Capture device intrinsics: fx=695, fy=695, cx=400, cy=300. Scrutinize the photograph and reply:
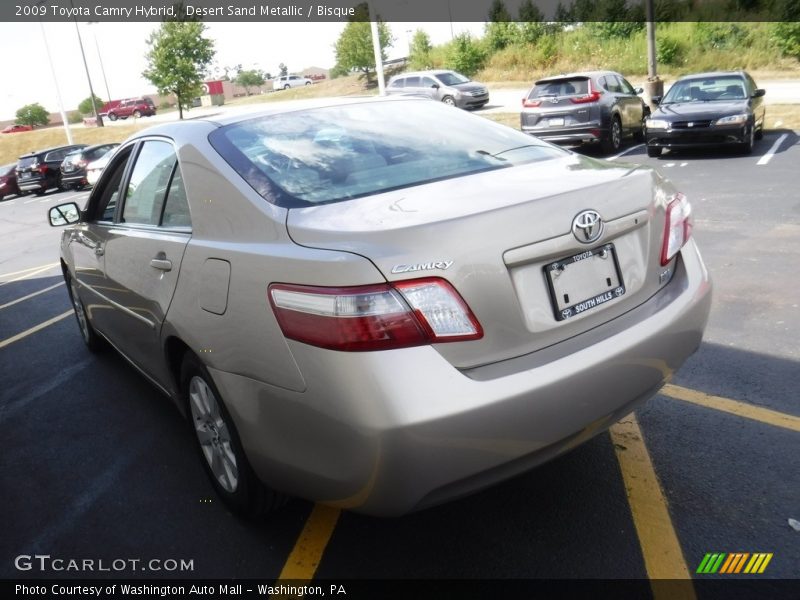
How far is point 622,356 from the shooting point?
7.59 feet

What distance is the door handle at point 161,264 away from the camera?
2.94 meters

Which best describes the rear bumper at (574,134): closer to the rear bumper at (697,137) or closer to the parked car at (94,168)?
the rear bumper at (697,137)

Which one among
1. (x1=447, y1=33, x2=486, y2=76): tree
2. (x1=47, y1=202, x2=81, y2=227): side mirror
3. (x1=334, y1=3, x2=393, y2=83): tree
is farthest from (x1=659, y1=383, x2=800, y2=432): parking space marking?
(x1=334, y1=3, x2=393, y2=83): tree

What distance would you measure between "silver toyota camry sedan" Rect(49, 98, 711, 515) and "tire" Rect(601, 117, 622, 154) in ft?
37.4

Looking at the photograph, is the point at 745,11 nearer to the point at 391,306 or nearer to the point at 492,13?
the point at 492,13

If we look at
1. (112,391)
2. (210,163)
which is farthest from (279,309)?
(112,391)

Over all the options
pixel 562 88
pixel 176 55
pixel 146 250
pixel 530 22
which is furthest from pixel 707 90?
pixel 176 55

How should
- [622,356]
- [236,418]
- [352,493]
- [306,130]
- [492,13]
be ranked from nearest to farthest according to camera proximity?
[352,493] < [622,356] < [236,418] < [306,130] < [492,13]

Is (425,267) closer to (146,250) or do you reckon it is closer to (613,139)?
(146,250)

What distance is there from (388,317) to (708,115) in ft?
37.8

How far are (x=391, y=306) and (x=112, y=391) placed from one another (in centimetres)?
325

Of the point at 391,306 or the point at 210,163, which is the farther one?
the point at 210,163

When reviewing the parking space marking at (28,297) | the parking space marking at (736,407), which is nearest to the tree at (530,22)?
the parking space marking at (28,297)

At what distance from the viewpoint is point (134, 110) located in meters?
57.2
